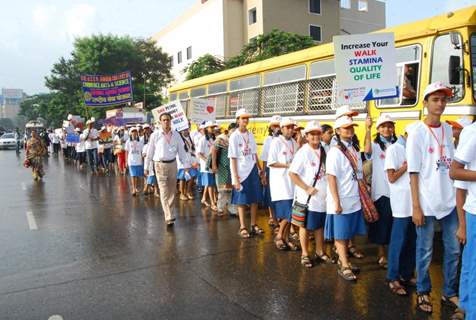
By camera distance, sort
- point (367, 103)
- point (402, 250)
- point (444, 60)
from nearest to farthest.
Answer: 1. point (402, 250)
2. point (367, 103)
3. point (444, 60)

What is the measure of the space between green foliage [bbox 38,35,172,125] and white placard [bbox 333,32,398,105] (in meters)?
32.1

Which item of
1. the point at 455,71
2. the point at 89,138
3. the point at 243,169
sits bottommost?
the point at 243,169

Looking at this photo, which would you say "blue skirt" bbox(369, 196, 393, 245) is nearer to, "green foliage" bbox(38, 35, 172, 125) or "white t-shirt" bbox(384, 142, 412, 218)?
"white t-shirt" bbox(384, 142, 412, 218)

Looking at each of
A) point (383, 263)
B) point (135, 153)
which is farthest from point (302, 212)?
point (135, 153)

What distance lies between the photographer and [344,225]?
15.7 ft

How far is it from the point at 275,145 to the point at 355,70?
1.44 m

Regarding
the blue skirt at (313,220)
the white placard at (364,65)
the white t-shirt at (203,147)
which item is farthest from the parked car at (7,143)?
the blue skirt at (313,220)

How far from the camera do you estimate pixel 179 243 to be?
21.6ft

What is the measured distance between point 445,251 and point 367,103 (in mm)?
2765

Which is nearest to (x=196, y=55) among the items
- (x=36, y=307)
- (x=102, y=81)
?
(x=102, y=81)

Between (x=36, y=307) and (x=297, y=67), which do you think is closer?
(x=36, y=307)

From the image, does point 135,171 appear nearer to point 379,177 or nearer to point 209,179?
point 209,179

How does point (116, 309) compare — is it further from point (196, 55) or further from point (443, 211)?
point (196, 55)

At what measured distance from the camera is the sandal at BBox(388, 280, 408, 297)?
4392mm
